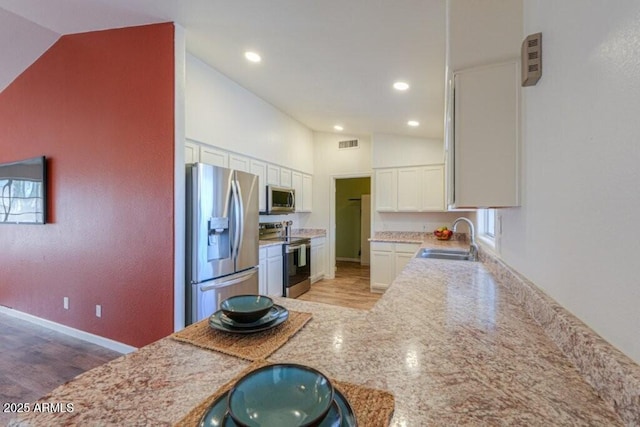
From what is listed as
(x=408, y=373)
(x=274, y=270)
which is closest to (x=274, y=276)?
(x=274, y=270)

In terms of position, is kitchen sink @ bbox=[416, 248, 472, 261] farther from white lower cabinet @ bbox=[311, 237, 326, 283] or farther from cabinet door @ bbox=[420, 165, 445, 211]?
white lower cabinet @ bbox=[311, 237, 326, 283]

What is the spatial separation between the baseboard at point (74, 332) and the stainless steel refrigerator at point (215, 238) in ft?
2.50

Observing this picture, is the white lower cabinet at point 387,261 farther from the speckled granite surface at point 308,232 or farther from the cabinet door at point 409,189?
the speckled granite surface at point 308,232

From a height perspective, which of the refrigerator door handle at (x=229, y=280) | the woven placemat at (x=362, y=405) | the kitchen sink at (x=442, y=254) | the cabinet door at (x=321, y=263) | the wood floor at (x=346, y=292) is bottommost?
the wood floor at (x=346, y=292)

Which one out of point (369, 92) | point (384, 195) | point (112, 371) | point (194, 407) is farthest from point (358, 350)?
point (384, 195)

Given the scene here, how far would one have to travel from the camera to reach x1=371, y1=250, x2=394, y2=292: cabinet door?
462 cm

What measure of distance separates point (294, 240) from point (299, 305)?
323cm

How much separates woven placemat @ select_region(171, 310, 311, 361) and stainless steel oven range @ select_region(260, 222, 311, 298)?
3221 millimetres

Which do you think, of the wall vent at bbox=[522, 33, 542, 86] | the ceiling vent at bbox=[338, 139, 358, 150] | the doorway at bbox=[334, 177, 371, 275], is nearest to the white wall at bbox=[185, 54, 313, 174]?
the ceiling vent at bbox=[338, 139, 358, 150]

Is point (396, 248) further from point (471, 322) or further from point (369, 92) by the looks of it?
point (471, 322)

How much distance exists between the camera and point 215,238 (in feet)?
8.46

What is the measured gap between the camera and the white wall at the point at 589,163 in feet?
1.94

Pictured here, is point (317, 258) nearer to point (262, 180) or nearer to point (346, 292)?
point (346, 292)


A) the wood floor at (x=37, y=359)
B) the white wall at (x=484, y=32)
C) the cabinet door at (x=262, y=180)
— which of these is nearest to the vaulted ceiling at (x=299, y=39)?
the white wall at (x=484, y=32)
